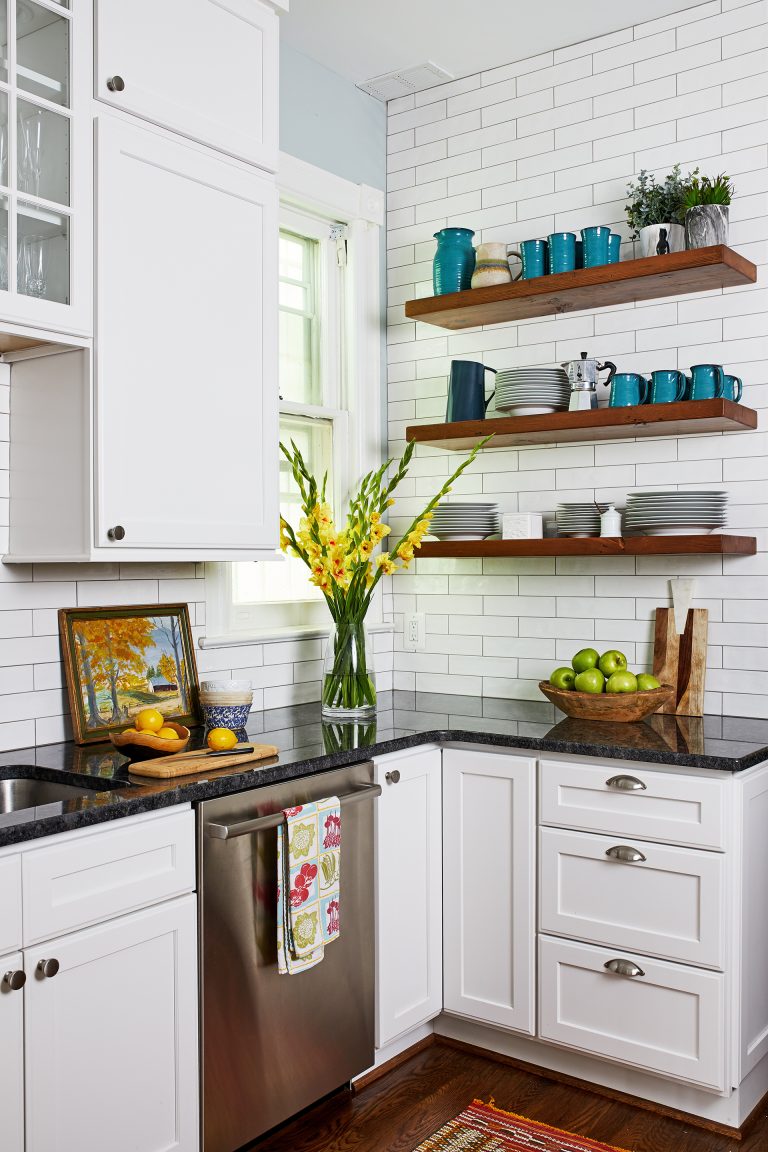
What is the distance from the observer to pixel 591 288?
3082 millimetres

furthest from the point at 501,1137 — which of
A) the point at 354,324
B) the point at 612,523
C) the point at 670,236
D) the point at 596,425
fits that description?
the point at 354,324

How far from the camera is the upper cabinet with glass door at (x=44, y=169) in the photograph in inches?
84.4

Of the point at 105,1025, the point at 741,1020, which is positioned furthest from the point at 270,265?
the point at 741,1020

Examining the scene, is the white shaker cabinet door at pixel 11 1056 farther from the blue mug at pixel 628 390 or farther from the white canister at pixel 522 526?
the blue mug at pixel 628 390

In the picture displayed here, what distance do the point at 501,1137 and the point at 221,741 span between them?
1159mm

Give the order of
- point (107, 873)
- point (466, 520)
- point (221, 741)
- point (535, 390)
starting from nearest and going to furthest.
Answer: point (107, 873) → point (221, 741) → point (535, 390) → point (466, 520)

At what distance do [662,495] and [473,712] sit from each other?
85 centimetres

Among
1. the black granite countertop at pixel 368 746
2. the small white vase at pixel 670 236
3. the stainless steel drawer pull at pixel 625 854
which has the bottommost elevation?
the stainless steel drawer pull at pixel 625 854

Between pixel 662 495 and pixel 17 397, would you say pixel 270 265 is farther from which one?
pixel 662 495

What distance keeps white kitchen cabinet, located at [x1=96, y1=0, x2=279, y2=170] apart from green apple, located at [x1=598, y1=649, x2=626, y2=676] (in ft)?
5.30

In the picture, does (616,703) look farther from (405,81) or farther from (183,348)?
(405,81)

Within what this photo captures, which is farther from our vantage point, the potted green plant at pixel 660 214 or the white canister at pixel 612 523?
the white canister at pixel 612 523

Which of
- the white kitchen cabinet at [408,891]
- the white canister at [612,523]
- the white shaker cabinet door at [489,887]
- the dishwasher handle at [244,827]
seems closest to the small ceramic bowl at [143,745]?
the dishwasher handle at [244,827]

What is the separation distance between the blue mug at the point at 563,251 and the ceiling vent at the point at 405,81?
83 cm
